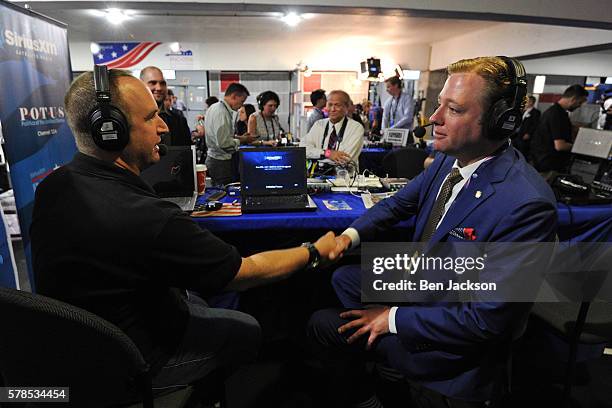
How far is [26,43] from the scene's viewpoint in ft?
7.88

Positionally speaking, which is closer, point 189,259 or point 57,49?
point 189,259

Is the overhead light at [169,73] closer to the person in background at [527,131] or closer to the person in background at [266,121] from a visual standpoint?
the person in background at [266,121]

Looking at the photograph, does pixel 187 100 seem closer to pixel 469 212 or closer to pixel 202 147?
pixel 202 147

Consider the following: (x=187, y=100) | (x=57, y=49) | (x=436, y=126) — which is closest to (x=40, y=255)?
(x=436, y=126)

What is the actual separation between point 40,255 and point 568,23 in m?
5.96

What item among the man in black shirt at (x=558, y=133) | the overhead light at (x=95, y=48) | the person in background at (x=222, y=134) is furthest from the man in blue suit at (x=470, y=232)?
the overhead light at (x=95, y=48)

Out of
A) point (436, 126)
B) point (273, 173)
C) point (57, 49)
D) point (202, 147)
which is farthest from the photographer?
point (202, 147)

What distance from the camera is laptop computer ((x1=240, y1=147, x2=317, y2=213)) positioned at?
2.18 m

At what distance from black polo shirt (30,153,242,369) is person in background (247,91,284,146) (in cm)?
471

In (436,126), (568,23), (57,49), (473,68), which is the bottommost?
(436,126)

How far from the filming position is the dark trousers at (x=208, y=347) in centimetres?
119

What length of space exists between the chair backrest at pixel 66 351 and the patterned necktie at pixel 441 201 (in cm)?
118

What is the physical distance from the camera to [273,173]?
7.27ft

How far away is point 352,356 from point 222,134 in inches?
136
